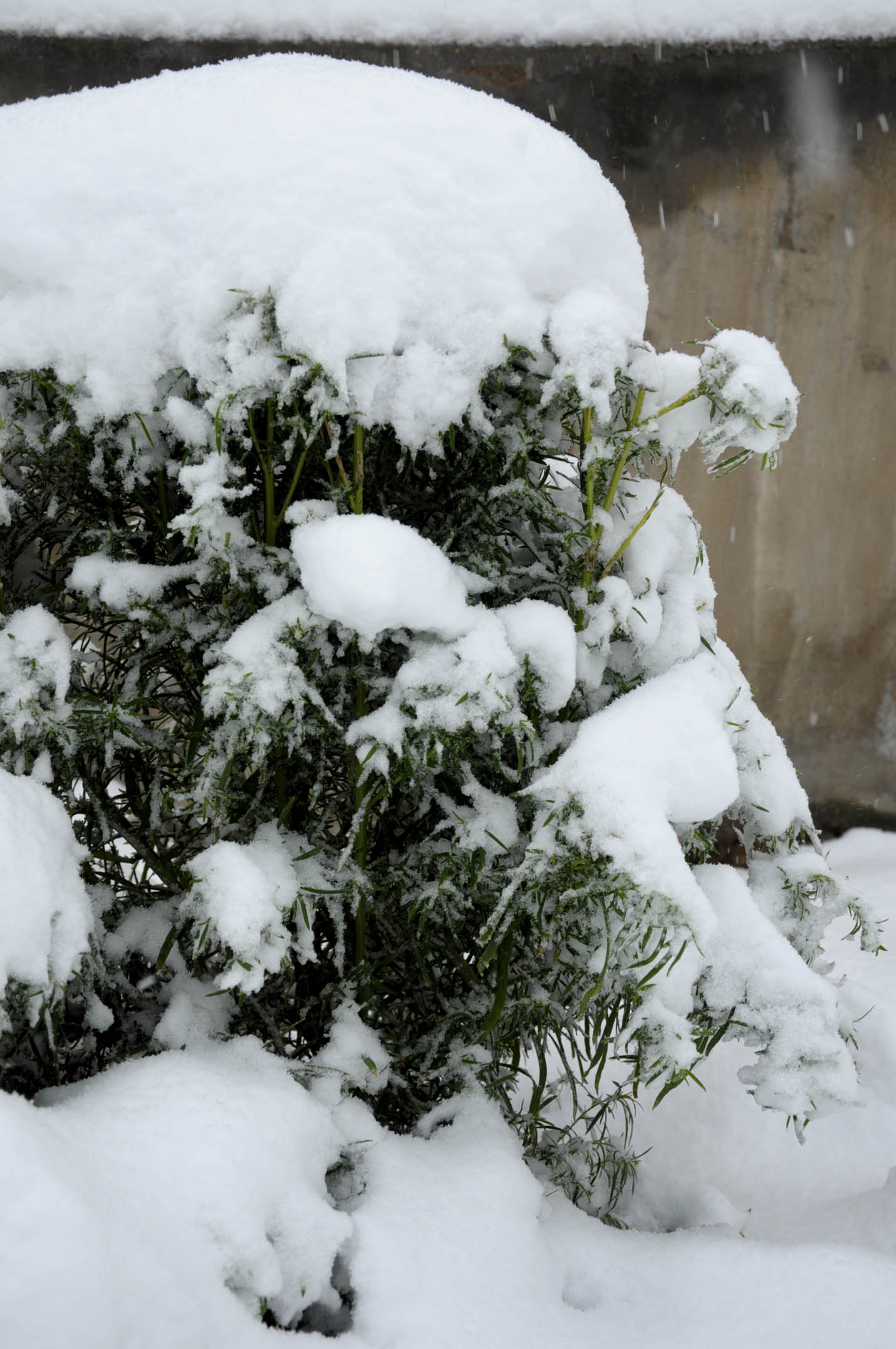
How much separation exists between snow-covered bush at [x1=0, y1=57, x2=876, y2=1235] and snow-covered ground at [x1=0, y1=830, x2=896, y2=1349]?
129 mm

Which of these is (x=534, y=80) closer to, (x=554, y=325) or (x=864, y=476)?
(x=864, y=476)

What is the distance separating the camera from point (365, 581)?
3.72 feet

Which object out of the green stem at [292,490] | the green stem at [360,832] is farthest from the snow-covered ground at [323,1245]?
the green stem at [292,490]

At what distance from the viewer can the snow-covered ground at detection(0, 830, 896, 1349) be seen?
0.90m

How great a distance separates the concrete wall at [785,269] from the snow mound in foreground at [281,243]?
281cm

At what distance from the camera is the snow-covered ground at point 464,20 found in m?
3.59

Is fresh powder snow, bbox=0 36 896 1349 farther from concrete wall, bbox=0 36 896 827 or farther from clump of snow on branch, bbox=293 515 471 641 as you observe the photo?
concrete wall, bbox=0 36 896 827

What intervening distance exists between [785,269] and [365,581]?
11.6 feet

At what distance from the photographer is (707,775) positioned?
1.24 metres

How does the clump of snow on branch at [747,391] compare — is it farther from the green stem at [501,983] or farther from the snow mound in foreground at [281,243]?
the green stem at [501,983]

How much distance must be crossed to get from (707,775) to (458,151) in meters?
0.87

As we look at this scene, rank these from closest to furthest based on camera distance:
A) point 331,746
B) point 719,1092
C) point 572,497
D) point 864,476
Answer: point 331,746, point 572,497, point 719,1092, point 864,476

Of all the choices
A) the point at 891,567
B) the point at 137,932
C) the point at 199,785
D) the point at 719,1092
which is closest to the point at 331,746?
the point at 199,785

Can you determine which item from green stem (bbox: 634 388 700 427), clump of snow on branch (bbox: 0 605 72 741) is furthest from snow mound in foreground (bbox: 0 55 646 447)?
clump of snow on branch (bbox: 0 605 72 741)
